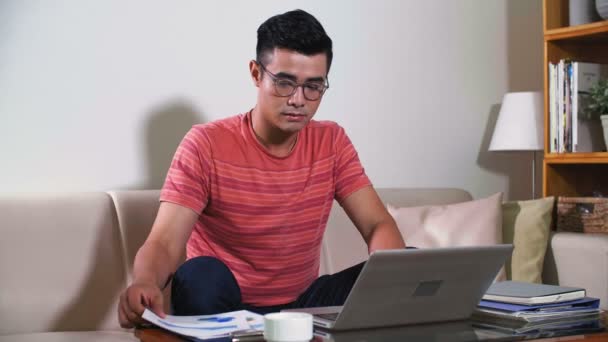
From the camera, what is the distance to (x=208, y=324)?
4.78 ft

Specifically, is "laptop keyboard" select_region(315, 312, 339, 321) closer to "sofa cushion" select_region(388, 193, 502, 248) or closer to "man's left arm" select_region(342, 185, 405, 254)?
"man's left arm" select_region(342, 185, 405, 254)

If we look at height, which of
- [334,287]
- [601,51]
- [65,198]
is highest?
[601,51]

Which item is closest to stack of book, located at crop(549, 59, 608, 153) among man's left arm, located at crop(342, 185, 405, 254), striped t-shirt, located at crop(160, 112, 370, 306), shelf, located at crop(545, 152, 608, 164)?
shelf, located at crop(545, 152, 608, 164)

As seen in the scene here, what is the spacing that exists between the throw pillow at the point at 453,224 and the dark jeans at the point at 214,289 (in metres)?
0.97

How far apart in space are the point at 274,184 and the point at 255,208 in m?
0.08

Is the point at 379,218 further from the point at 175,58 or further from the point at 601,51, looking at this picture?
the point at 601,51

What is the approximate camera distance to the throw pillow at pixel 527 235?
8.88ft

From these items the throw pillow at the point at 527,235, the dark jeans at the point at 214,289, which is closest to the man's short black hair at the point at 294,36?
the dark jeans at the point at 214,289

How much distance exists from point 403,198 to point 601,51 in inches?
41.6

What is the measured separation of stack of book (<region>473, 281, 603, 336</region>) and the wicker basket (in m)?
1.32

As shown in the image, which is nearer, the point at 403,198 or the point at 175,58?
the point at 175,58

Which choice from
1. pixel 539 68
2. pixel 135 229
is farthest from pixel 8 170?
pixel 539 68

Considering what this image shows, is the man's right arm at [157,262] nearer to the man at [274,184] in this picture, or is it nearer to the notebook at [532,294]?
the man at [274,184]

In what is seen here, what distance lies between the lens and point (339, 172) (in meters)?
2.32
